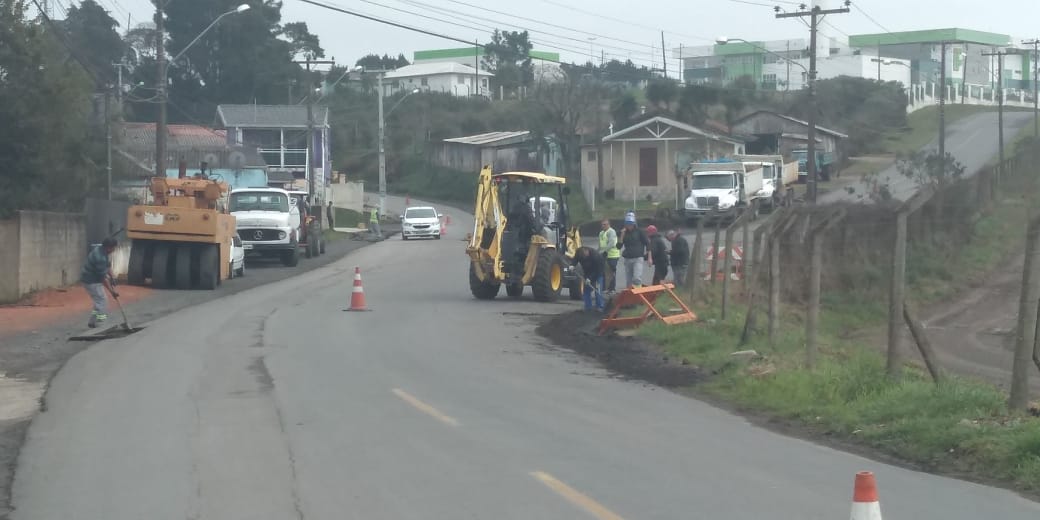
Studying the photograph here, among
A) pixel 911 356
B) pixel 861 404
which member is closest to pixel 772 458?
pixel 861 404

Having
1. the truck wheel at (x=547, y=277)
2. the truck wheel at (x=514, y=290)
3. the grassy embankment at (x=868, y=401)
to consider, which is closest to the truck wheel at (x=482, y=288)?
the truck wheel at (x=514, y=290)

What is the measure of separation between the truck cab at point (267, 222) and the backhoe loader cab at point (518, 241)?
1231cm

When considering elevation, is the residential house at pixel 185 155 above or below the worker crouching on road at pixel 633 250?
above

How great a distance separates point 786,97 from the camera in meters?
84.0

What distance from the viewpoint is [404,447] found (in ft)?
34.3

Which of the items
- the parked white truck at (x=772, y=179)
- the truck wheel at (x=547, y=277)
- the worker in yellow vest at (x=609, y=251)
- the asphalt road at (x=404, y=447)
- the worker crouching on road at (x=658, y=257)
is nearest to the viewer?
the asphalt road at (x=404, y=447)

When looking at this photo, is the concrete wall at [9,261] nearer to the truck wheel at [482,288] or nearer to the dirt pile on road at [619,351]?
the truck wheel at [482,288]

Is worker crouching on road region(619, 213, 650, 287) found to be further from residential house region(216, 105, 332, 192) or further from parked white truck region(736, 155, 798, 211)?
residential house region(216, 105, 332, 192)

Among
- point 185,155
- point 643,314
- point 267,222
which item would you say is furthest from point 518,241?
point 185,155

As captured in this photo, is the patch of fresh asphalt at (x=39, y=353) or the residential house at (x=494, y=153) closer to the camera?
the patch of fresh asphalt at (x=39, y=353)

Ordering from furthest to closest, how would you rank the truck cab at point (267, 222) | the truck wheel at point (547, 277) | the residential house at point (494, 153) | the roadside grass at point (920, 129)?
the roadside grass at point (920, 129), the residential house at point (494, 153), the truck cab at point (267, 222), the truck wheel at point (547, 277)

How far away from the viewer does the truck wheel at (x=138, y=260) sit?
30281 mm

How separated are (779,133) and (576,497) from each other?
218 ft

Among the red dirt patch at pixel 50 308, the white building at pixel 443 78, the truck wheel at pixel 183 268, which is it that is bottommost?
the red dirt patch at pixel 50 308
